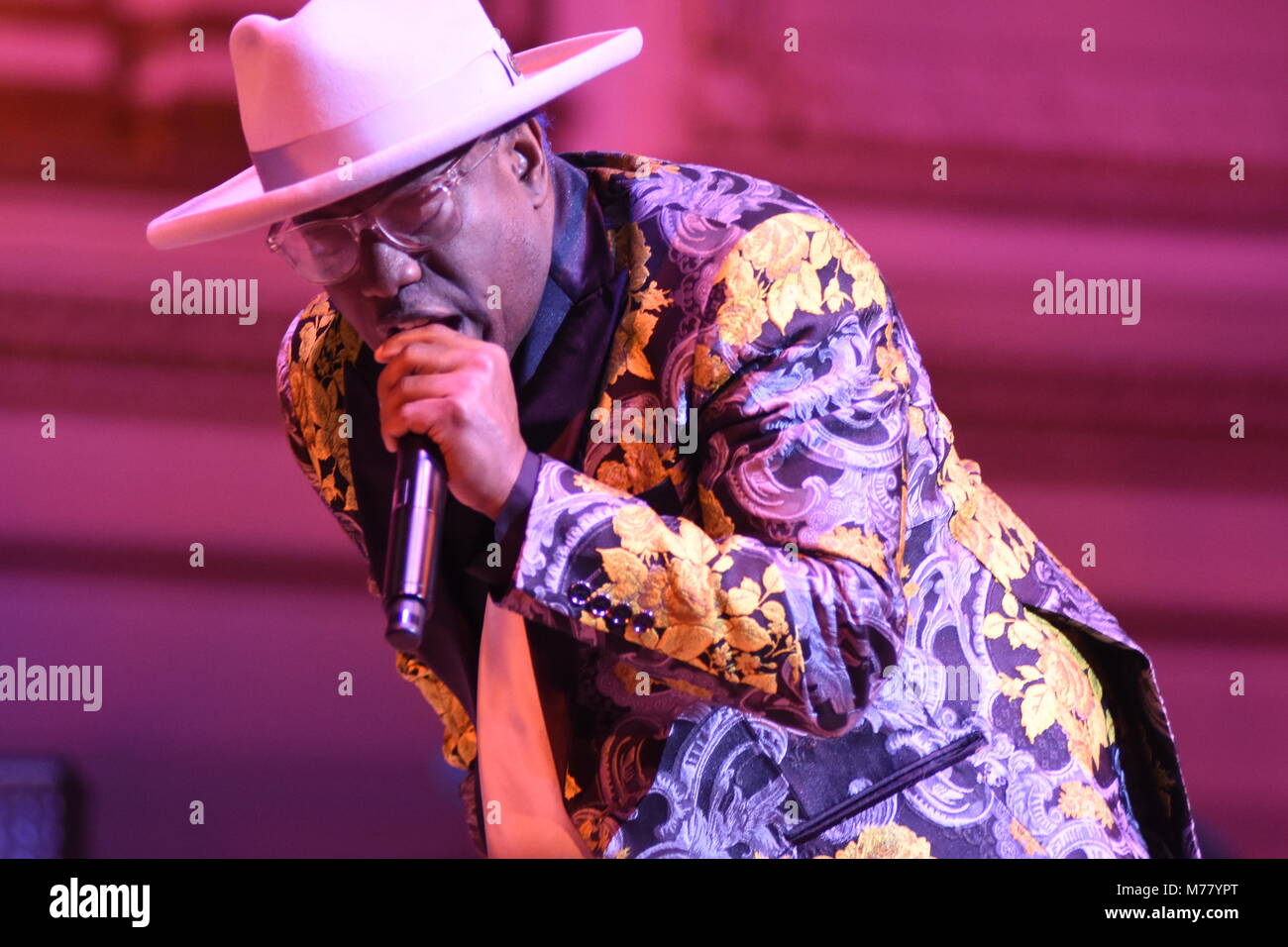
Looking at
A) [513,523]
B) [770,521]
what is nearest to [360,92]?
[513,523]

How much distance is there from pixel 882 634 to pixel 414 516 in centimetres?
41

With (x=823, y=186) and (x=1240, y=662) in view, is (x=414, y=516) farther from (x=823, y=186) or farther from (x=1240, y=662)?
(x=1240, y=662)

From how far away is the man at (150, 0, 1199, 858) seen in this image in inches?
48.2

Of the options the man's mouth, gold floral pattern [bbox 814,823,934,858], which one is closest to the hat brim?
the man's mouth

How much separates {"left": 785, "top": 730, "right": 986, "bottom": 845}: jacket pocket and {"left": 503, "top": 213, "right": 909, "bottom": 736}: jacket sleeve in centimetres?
16

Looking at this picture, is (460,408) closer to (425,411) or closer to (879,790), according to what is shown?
(425,411)

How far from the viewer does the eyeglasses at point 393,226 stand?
4.33 feet

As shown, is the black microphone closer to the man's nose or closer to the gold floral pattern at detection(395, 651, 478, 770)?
the man's nose

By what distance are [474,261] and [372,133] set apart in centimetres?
14

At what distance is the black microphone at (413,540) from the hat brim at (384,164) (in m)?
0.25

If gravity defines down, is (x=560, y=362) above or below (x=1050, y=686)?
above

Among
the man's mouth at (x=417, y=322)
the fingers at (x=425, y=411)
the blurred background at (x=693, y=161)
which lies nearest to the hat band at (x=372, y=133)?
the man's mouth at (x=417, y=322)

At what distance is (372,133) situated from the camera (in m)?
1.34
